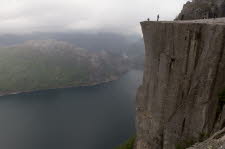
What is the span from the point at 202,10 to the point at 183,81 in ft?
99.2

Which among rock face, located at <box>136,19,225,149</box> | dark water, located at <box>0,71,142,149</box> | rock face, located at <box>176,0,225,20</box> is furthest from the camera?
dark water, located at <box>0,71,142,149</box>

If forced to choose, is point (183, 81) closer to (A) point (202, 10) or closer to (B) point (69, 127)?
(A) point (202, 10)

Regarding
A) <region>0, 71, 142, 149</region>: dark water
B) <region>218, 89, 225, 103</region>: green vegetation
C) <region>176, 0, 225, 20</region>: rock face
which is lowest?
<region>0, 71, 142, 149</region>: dark water

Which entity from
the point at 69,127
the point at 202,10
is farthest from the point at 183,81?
the point at 69,127

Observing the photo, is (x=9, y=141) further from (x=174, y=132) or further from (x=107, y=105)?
(x=174, y=132)

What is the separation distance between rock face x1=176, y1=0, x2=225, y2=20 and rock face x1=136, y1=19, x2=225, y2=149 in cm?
2056

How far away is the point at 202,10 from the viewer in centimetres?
5416

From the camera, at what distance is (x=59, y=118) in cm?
17100

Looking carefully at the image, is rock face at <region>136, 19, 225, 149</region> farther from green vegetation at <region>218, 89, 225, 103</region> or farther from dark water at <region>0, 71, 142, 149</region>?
dark water at <region>0, 71, 142, 149</region>

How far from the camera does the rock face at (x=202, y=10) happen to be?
177 ft

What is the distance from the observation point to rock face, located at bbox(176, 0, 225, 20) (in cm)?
5400

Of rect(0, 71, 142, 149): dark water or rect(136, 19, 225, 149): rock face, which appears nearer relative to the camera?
rect(136, 19, 225, 149): rock face

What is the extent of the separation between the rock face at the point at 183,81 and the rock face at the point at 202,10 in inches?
809

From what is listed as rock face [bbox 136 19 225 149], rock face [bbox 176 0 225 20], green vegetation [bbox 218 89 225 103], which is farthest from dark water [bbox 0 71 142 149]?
green vegetation [bbox 218 89 225 103]
